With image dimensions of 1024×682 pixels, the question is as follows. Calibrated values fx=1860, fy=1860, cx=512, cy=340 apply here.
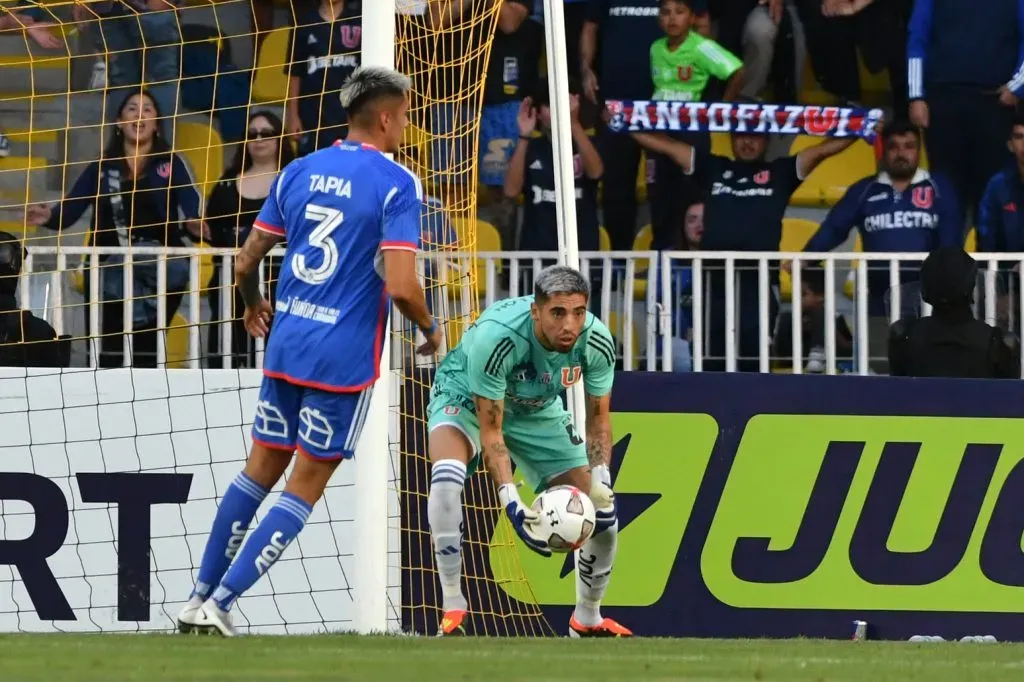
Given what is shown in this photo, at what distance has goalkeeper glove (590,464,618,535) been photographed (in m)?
7.73

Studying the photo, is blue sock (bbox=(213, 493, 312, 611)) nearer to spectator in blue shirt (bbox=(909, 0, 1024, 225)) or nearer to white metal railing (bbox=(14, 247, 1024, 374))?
white metal railing (bbox=(14, 247, 1024, 374))

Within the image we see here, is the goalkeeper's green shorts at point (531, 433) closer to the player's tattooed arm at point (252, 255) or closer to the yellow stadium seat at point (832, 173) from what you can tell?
the player's tattooed arm at point (252, 255)

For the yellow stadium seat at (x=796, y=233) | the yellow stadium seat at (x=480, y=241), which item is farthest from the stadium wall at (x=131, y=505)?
the yellow stadium seat at (x=796, y=233)

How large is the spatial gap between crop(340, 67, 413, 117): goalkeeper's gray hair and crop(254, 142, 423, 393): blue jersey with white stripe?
177 millimetres

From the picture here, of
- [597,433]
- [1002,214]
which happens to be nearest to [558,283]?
[597,433]

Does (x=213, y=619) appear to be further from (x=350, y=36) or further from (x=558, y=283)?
(x=350, y=36)

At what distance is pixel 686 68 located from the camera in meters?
11.6

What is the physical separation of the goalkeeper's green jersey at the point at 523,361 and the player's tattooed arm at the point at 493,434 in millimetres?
36

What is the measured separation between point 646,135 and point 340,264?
5051 millimetres

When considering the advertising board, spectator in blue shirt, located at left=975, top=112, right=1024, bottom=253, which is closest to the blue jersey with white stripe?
the advertising board

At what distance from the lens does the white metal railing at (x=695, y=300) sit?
9.64 meters

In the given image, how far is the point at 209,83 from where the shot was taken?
1149 centimetres

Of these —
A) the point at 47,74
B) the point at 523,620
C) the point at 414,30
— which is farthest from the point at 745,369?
the point at 47,74

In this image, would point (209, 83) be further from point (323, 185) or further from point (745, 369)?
point (323, 185)
